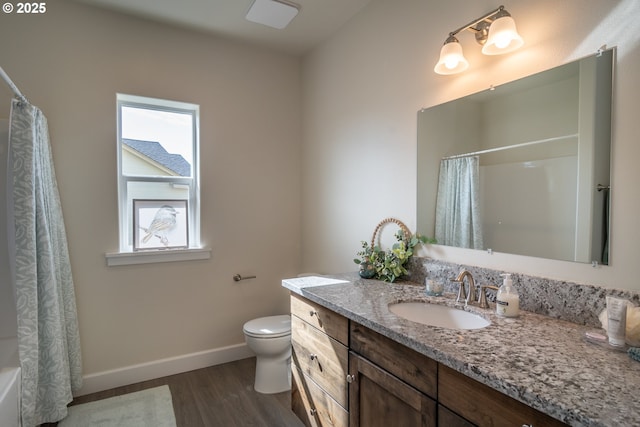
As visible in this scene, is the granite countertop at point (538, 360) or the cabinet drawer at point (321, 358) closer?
the granite countertop at point (538, 360)

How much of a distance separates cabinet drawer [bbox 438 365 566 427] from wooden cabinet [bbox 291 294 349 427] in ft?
1.70

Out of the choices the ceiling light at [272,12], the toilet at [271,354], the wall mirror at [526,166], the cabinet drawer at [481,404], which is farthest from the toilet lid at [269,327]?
the ceiling light at [272,12]

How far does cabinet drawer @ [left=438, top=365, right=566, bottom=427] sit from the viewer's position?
31.3 inches

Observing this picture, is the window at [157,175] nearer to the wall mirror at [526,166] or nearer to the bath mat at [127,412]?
the bath mat at [127,412]

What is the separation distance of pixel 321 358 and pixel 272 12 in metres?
2.20

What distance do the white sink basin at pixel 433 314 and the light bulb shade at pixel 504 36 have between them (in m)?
1.09

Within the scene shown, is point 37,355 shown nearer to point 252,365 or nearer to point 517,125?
point 252,365

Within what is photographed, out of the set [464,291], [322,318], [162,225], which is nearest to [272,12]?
[162,225]

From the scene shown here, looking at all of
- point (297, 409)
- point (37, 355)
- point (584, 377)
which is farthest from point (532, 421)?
point (37, 355)

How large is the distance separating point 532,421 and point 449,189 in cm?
113

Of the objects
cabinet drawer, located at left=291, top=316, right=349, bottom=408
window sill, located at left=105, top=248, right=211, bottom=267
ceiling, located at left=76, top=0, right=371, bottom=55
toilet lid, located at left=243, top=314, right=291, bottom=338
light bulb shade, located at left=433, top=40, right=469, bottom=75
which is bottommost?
toilet lid, located at left=243, top=314, right=291, bottom=338

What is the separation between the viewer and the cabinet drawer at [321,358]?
1480 millimetres

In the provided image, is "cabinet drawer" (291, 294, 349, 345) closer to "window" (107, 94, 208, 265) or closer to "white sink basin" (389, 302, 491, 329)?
"white sink basin" (389, 302, 491, 329)

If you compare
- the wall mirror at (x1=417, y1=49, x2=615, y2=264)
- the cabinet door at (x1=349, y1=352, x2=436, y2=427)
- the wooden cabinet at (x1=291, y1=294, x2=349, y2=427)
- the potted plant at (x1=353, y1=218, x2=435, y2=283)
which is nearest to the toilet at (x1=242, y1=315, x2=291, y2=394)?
the wooden cabinet at (x1=291, y1=294, x2=349, y2=427)
